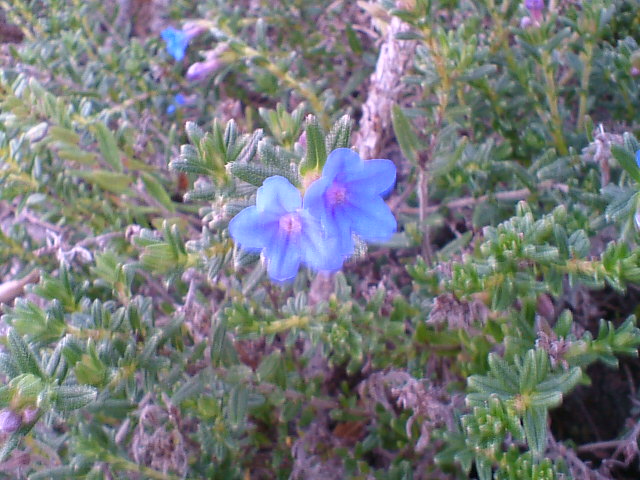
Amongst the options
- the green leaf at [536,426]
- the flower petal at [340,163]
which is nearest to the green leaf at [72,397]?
the flower petal at [340,163]

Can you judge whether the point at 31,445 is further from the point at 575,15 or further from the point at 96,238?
the point at 575,15

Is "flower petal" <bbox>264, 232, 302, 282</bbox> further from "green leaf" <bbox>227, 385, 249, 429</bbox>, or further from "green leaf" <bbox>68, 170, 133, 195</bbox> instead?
"green leaf" <bbox>68, 170, 133, 195</bbox>

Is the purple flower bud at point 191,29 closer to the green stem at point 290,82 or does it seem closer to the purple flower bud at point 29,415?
the green stem at point 290,82

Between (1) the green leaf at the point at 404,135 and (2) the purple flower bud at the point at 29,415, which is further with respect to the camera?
(1) the green leaf at the point at 404,135

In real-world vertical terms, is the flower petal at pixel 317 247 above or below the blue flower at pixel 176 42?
above

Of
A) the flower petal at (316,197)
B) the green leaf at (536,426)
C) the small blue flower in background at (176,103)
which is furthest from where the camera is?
the small blue flower in background at (176,103)

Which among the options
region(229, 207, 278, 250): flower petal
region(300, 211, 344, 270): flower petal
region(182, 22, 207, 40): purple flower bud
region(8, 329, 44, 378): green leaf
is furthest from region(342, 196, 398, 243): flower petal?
region(182, 22, 207, 40): purple flower bud

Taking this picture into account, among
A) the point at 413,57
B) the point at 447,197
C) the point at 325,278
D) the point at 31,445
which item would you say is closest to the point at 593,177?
the point at 447,197
